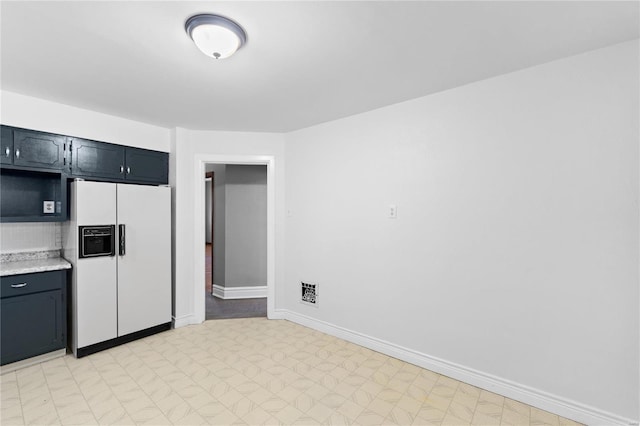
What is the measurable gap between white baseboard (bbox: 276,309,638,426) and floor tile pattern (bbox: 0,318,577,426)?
0.19ft

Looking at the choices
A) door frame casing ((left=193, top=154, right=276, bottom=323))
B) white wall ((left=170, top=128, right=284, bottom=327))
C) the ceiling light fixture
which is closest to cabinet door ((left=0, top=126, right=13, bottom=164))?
white wall ((left=170, top=128, right=284, bottom=327))

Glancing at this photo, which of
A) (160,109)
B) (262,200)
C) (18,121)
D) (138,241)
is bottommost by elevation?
(138,241)

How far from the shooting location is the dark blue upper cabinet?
108 inches

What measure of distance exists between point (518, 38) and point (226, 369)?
3383 mm

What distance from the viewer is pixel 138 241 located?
3.48 m

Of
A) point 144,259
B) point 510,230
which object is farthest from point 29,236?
point 510,230

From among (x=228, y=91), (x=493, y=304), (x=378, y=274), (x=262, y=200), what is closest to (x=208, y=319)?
(x=262, y=200)

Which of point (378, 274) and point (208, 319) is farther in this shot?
point (208, 319)

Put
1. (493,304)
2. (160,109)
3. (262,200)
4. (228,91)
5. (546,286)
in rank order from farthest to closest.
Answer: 1. (262,200)
2. (160,109)
3. (228,91)
4. (493,304)
5. (546,286)

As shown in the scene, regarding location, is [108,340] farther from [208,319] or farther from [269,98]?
[269,98]

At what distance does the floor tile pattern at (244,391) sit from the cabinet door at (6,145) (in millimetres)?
1879

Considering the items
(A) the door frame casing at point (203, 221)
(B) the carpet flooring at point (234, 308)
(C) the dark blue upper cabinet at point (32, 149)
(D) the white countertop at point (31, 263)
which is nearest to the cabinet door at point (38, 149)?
(C) the dark blue upper cabinet at point (32, 149)

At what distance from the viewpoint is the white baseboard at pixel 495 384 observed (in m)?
2.09

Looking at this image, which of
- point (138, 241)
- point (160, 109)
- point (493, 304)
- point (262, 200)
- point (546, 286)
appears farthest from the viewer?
point (262, 200)
